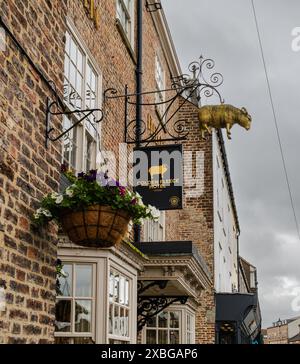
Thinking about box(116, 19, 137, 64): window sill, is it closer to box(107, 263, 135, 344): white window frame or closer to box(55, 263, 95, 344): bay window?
box(107, 263, 135, 344): white window frame

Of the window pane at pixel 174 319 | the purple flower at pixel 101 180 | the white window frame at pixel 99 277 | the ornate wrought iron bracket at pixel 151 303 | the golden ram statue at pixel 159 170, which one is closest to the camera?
the purple flower at pixel 101 180

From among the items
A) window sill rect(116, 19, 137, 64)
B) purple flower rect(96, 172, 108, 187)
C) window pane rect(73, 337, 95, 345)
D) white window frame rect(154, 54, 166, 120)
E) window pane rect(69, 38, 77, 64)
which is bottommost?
window pane rect(73, 337, 95, 345)

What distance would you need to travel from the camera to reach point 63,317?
7562 mm

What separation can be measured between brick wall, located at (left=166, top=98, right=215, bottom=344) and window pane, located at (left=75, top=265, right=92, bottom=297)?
10.2m

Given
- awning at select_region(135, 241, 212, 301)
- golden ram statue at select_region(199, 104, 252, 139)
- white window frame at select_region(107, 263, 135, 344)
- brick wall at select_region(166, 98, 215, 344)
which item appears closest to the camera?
white window frame at select_region(107, 263, 135, 344)

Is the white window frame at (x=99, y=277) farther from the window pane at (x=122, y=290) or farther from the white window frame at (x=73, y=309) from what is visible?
the window pane at (x=122, y=290)

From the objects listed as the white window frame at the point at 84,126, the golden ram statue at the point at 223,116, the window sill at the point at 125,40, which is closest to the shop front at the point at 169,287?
the white window frame at the point at 84,126

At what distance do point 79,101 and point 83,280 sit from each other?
3.01 m

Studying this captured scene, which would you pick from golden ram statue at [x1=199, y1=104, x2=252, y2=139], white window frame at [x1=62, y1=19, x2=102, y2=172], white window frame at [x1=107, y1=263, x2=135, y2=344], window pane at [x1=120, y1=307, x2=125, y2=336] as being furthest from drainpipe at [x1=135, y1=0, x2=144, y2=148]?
window pane at [x1=120, y1=307, x2=125, y2=336]

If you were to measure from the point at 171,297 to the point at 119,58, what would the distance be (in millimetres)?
4474

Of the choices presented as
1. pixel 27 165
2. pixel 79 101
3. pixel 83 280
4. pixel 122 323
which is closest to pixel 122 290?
pixel 122 323

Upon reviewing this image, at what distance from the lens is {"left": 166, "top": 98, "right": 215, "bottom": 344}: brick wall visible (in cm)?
1812

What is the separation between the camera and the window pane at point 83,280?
24.8 ft

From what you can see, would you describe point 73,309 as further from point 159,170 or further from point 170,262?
point 159,170
